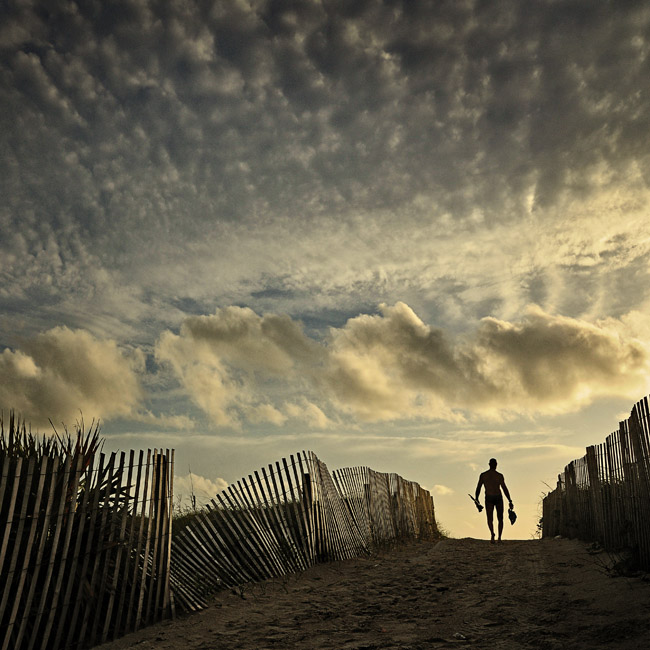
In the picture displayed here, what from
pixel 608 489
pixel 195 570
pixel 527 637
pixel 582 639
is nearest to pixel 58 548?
pixel 195 570

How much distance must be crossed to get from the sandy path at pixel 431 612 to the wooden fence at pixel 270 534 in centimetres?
35

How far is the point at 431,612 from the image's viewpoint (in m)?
6.20

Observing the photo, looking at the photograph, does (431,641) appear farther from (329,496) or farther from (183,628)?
(329,496)

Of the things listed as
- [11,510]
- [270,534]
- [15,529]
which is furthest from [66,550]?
[270,534]

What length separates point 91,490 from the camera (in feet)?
21.8

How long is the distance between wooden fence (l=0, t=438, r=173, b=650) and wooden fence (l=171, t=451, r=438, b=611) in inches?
31.5

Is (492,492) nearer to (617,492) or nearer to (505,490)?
(505,490)

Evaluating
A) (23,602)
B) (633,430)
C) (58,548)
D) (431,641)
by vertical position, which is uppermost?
(633,430)

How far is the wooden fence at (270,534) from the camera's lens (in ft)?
27.0

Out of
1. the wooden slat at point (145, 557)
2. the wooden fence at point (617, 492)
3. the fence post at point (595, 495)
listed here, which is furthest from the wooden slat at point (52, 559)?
the fence post at point (595, 495)

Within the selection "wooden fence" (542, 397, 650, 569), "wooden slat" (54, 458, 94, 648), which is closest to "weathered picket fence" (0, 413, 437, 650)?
"wooden slat" (54, 458, 94, 648)

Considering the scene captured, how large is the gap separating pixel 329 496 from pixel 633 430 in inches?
203

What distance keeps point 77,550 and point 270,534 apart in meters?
3.51

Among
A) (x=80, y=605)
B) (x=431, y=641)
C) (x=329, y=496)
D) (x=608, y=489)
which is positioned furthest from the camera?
(x=329, y=496)
